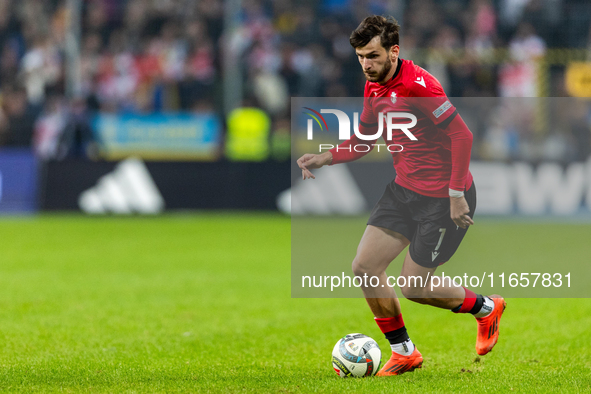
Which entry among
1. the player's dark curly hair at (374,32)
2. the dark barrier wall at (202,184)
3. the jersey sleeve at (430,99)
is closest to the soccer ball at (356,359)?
the jersey sleeve at (430,99)

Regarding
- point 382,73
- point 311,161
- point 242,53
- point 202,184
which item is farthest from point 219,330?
point 242,53

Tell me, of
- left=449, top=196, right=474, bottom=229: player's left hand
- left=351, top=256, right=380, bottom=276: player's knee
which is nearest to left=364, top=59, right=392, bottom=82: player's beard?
left=449, top=196, right=474, bottom=229: player's left hand

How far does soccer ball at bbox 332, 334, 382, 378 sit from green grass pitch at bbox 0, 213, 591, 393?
92mm

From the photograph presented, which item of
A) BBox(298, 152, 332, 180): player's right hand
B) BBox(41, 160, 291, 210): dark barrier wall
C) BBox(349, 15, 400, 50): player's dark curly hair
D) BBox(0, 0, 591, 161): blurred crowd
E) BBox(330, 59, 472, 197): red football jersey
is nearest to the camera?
BBox(349, 15, 400, 50): player's dark curly hair

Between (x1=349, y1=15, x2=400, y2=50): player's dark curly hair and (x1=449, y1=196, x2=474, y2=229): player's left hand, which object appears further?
(x1=449, y1=196, x2=474, y2=229): player's left hand

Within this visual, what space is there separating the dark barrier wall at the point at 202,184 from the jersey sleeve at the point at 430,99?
1152 centimetres

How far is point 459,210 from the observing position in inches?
195

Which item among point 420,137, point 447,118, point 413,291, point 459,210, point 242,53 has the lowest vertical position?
point 413,291

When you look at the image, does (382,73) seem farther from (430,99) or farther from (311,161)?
(311,161)

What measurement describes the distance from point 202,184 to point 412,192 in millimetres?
11823

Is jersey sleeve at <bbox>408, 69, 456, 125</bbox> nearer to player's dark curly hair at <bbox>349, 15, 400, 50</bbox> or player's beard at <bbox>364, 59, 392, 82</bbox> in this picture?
player's beard at <bbox>364, 59, 392, 82</bbox>

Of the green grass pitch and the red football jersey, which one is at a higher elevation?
the red football jersey

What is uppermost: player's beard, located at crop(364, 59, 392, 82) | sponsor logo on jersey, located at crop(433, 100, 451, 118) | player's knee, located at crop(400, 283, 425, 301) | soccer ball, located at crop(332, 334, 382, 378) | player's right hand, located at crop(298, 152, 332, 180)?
player's beard, located at crop(364, 59, 392, 82)

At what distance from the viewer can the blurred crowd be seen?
1709 centimetres
